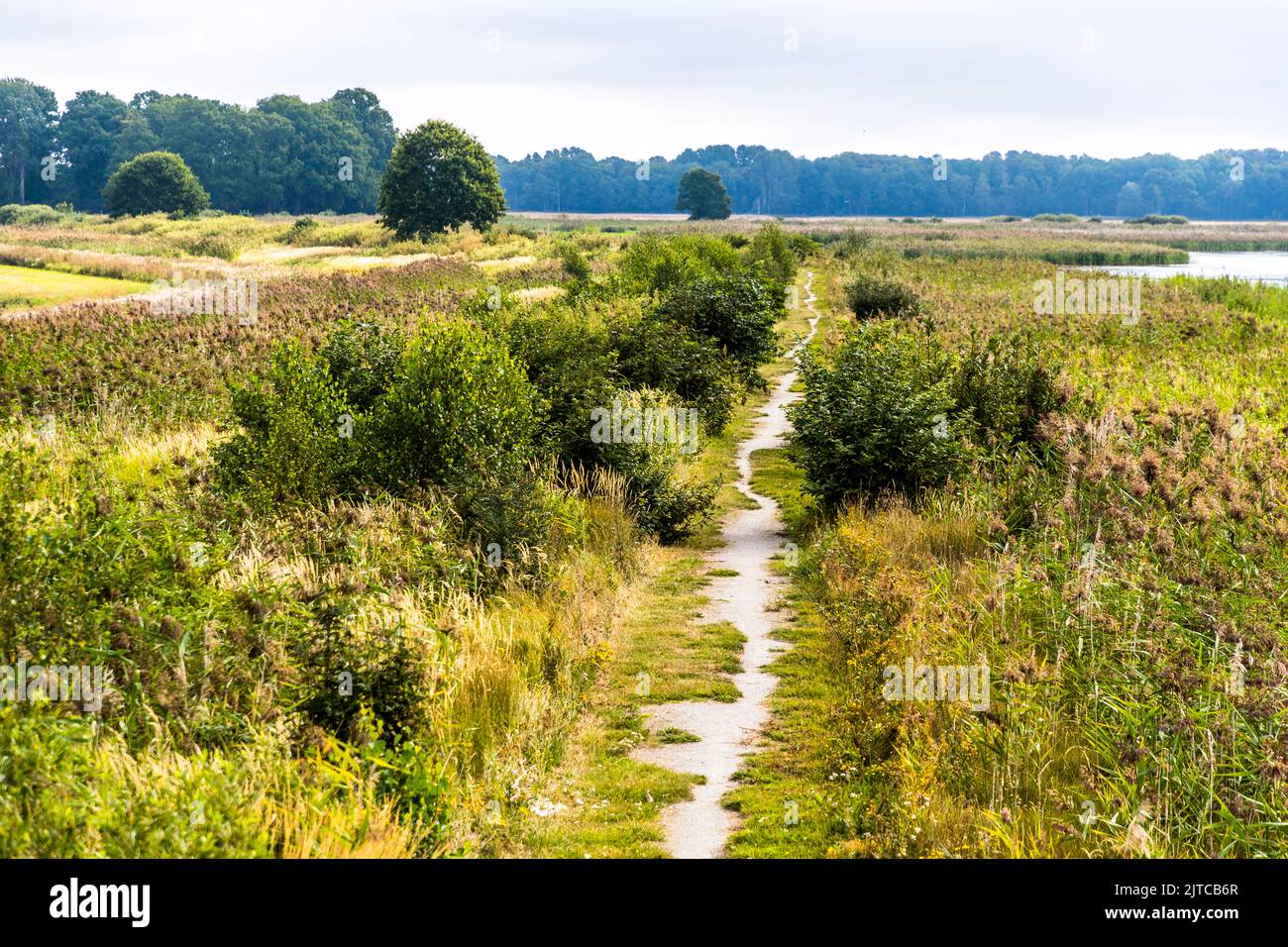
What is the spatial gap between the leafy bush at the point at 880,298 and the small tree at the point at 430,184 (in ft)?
148

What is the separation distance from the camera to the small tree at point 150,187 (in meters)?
91.1

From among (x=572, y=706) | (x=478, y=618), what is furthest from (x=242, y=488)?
(x=572, y=706)

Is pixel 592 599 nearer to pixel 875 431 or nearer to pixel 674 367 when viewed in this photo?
pixel 875 431

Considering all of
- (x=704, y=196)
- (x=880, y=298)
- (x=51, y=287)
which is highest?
(x=704, y=196)

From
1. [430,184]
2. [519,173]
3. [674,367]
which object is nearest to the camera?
[674,367]

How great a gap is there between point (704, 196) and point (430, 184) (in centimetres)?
6372

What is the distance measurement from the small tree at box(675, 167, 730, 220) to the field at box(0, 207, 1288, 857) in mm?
115829

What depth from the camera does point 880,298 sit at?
32625 mm

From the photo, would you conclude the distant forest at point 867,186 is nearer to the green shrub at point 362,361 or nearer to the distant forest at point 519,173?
the distant forest at point 519,173

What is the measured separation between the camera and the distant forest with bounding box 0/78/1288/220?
115 meters

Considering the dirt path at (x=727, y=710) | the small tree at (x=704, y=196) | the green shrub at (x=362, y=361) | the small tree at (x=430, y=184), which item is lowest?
the dirt path at (x=727, y=710)

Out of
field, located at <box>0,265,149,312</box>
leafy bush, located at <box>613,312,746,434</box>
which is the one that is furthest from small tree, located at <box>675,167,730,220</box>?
leafy bush, located at <box>613,312,746,434</box>

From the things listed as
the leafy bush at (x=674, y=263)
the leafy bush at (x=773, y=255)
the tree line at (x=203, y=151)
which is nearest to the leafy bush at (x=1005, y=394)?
the leafy bush at (x=674, y=263)

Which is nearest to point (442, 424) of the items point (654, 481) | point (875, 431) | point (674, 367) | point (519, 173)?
point (654, 481)
